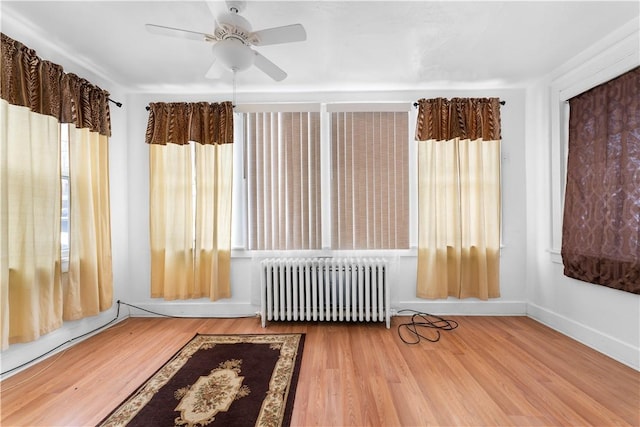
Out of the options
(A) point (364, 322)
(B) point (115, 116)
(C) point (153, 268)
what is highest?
(B) point (115, 116)

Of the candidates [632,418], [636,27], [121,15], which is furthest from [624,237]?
[121,15]

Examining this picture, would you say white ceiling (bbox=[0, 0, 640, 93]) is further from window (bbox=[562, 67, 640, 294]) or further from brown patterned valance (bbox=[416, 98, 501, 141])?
window (bbox=[562, 67, 640, 294])

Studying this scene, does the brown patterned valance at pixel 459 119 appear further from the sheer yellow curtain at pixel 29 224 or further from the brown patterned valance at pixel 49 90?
the sheer yellow curtain at pixel 29 224

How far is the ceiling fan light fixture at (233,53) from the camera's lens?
5.63ft

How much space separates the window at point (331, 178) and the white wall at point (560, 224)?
1415 mm

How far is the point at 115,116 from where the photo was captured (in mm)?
3172

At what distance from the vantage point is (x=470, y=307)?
128 inches

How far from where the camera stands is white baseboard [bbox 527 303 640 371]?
7.18 feet

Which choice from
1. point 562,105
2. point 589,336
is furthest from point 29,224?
point 562,105

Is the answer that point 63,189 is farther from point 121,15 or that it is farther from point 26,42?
point 121,15

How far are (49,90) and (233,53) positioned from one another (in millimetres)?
Result: 1717

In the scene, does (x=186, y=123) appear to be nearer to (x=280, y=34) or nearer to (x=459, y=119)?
(x=280, y=34)

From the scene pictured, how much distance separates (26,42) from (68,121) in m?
0.60

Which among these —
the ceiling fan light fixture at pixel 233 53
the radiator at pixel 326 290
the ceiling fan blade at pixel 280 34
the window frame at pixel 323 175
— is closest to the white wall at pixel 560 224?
the window frame at pixel 323 175
